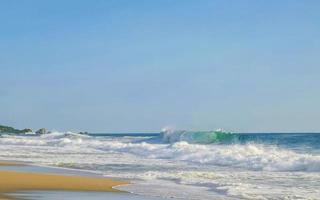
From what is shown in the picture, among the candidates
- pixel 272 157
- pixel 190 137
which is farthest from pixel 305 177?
pixel 190 137

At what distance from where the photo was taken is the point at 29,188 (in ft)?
42.5

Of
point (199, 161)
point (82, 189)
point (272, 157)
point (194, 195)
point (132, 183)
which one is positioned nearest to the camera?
point (194, 195)

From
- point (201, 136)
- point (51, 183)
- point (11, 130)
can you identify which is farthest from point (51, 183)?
point (11, 130)

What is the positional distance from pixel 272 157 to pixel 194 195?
1145 cm

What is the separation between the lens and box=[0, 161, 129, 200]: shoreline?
42.3ft

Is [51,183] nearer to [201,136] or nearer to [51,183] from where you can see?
[51,183]

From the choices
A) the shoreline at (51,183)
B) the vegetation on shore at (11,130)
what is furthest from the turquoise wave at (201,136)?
the vegetation on shore at (11,130)

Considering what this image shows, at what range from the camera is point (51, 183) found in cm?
1420

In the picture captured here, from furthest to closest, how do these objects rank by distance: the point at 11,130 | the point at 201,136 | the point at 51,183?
the point at 11,130, the point at 201,136, the point at 51,183

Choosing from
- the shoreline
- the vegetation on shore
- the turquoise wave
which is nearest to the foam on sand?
the shoreline

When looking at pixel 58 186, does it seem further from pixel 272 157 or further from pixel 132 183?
pixel 272 157

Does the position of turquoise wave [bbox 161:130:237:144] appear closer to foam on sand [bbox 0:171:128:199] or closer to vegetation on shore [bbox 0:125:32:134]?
foam on sand [bbox 0:171:128:199]

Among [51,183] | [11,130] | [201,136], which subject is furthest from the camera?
[11,130]

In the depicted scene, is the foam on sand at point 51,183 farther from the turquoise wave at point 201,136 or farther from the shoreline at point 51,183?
the turquoise wave at point 201,136
